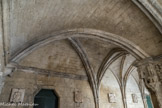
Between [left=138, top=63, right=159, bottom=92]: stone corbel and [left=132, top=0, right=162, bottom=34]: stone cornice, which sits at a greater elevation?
[left=132, top=0, right=162, bottom=34]: stone cornice

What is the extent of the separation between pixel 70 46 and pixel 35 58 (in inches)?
71.7

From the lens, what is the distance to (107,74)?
26.5 ft

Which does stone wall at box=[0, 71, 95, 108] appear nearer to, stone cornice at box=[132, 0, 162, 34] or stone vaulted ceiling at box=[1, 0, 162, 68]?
stone vaulted ceiling at box=[1, 0, 162, 68]

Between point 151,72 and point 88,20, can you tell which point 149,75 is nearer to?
point 151,72

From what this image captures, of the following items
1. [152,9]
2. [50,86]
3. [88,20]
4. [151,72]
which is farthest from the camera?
[50,86]

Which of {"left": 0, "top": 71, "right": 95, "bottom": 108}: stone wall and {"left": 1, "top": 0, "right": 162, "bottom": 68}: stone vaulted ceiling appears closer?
{"left": 1, "top": 0, "right": 162, "bottom": 68}: stone vaulted ceiling

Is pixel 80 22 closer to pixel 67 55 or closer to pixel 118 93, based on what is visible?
pixel 67 55

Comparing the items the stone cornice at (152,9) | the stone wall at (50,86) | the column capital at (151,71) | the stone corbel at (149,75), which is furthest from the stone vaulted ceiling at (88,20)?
the stone wall at (50,86)

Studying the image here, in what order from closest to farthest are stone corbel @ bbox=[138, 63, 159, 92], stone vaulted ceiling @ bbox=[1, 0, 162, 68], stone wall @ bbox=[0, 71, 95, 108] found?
1. stone vaulted ceiling @ bbox=[1, 0, 162, 68]
2. stone corbel @ bbox=[138, 63, 159, 92]
3. stone wall @ bbox=[0, 71, 95, 108]

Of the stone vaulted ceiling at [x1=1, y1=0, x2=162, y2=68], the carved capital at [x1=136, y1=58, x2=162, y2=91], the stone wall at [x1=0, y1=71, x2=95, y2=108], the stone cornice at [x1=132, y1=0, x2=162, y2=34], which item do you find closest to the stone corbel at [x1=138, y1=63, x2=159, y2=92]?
the carved capital at [x1=136, y1=58, x2=162, y2=91]

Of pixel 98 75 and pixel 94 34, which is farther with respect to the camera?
pixel 98 75

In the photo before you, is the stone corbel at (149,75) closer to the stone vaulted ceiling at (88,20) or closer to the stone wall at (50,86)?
the stone vaulted ceiling at (88,20)

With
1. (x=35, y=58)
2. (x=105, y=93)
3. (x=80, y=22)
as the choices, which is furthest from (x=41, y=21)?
(x=105, y=93)

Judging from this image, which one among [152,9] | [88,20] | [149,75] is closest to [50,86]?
[88,20]
